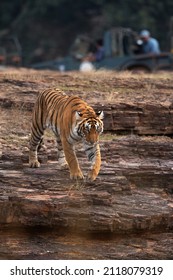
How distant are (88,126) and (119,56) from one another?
16.0 m

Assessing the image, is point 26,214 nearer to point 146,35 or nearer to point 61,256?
point 61,256

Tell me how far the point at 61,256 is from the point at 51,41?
35.8 metres

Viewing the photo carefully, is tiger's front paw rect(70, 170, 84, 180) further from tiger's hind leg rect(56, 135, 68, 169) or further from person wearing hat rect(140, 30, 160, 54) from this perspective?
person wearing hat rect(140, 30, 160, 54)

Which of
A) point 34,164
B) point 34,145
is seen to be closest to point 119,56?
point 34,145

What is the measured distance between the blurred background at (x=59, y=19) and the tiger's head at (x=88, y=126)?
103 ft

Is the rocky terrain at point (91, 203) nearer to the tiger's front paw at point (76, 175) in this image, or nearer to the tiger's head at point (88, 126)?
the tiger's front paw at point (76, 175)

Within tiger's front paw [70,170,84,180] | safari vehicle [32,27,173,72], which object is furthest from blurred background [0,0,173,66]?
tiger's front paw [70,170,84,180]

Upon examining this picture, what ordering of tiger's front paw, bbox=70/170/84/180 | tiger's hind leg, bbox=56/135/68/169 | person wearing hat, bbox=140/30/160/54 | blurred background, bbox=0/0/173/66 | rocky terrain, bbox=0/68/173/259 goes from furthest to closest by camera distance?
blurred background, bbox=0/0/173/66 < person wearing hat, bbox=140/30/160/54 < tiger's hind leg, bbox=56/135/68/169 < tiger's front paw, bbox=70/170/84/180 < rocky terrain, bbox=0/68/173/259

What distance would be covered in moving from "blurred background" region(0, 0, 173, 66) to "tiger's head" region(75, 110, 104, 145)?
103ft

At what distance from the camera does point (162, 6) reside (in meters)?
42.4

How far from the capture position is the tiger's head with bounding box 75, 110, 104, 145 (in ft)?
36.2

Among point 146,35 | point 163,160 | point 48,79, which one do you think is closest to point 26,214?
point 163,160

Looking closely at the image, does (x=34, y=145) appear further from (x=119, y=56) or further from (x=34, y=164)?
(x=119, y=56)

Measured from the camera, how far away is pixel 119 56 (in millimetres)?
26875
